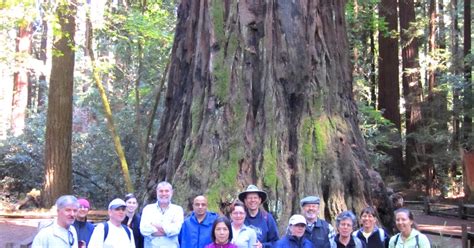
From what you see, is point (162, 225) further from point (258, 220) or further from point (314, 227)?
point (314, 227)

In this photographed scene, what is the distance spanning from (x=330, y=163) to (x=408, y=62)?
60.6 ft

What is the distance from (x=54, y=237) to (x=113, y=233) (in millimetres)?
885

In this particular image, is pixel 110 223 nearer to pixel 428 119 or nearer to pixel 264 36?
pixel 264 36

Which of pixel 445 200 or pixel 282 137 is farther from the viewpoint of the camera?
pixel 445 200

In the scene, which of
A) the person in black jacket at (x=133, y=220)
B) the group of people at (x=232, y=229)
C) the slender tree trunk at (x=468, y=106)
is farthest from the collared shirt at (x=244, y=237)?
the slender tree trunk at (x=468, y=106)

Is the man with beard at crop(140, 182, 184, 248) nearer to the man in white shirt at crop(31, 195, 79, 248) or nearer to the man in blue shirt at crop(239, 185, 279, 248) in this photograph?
the man in blue shirt at crop(239, 185, 279, 248)

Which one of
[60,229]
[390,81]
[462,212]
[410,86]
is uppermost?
[390,81]

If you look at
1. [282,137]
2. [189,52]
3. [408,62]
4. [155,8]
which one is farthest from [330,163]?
[408,62]

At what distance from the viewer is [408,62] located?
26219mm

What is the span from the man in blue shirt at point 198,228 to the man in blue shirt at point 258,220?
1.33 feet

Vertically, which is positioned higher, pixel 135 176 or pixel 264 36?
pixel 264 36

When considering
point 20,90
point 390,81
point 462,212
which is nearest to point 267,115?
point 462,212

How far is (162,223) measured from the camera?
6.27m

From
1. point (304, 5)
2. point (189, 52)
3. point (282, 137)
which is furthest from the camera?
point (189, 52)
